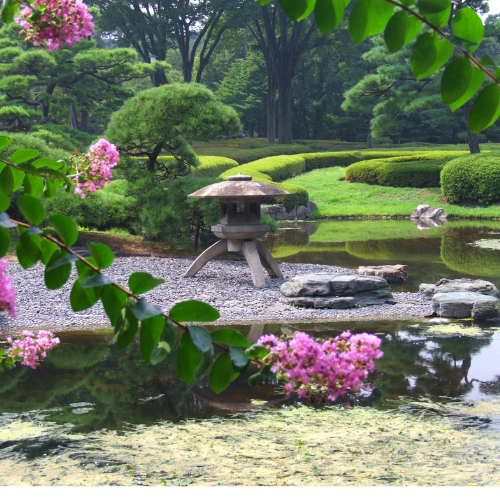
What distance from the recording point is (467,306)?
727 centimetres

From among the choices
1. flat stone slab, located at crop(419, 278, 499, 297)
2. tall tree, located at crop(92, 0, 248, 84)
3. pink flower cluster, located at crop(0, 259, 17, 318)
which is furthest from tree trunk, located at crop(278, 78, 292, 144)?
pink flower cluster, located at crop(0, 259, 17, 318)

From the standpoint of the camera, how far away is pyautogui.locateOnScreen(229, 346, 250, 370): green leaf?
0.99 m

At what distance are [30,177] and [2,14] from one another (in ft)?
1.33

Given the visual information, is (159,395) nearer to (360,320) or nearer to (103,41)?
(360,320)

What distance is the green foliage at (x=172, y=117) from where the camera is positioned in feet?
36.1

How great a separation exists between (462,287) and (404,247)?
5.20 meters

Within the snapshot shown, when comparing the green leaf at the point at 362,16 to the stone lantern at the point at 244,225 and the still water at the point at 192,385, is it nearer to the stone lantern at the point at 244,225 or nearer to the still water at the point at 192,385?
the still water at the point at 192,385

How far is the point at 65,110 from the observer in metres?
18.5

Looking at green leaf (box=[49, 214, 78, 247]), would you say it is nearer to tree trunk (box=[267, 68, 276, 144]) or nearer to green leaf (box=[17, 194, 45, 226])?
green leaf (box=[17, 194, 45, 226])

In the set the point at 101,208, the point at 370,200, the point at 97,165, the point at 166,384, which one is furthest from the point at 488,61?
the point at 370,200

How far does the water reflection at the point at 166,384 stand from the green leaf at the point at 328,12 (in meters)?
3.55

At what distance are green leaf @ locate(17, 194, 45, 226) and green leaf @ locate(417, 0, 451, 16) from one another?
716mm

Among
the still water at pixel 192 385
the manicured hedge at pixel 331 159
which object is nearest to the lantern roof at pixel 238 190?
the still water at pixel 192 385

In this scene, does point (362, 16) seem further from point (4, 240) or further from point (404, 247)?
point (404, 247)
